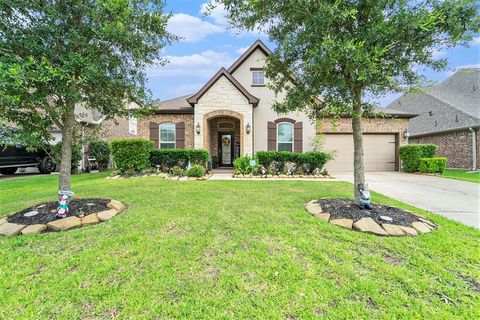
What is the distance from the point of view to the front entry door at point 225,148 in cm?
1436

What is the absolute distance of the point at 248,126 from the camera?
481 inches

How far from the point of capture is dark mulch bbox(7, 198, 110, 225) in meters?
4.06

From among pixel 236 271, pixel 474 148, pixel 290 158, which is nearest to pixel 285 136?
pixel 290 158

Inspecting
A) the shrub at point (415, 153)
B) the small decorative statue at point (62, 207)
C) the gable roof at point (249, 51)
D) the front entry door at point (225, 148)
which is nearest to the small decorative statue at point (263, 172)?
the front entry door at point (225, 148)

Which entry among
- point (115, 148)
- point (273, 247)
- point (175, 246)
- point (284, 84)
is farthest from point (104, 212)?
point (115, 148)

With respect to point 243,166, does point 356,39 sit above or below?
above

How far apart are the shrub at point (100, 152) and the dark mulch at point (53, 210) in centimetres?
965

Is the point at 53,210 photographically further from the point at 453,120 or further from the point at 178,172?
the point at 453,120

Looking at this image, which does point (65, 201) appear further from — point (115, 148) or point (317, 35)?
point (115, 148)

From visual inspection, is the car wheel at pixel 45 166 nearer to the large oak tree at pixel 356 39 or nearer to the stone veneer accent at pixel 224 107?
the stone veneer accent at pixel 224 107

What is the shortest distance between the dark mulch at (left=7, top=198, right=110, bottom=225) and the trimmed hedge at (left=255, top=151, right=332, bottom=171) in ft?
24.8

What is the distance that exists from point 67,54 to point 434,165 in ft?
49.9

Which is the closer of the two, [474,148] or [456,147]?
[474,148]

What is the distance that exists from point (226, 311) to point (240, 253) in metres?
1.01
